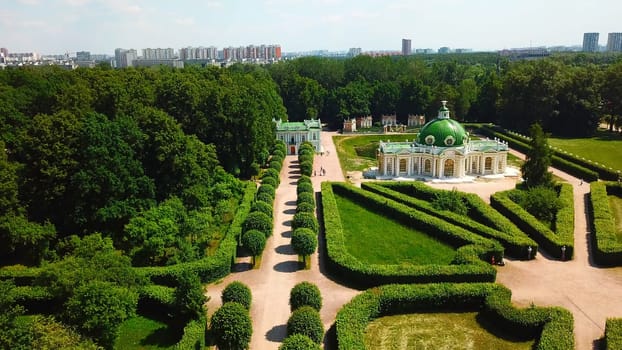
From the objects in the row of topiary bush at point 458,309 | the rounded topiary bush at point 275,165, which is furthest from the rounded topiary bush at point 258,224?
the rounded topiary bush at point 275,165

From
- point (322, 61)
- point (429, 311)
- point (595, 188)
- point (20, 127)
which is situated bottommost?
point (429, 311)

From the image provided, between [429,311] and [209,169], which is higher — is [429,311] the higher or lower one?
the lower one

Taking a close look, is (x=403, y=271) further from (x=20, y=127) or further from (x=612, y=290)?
(x=20, y=127)

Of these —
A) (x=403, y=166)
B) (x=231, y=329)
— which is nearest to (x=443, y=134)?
(x=403, y=166)

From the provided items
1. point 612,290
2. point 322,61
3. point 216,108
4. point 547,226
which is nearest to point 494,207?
point 547,226

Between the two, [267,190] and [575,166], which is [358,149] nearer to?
[575,166]

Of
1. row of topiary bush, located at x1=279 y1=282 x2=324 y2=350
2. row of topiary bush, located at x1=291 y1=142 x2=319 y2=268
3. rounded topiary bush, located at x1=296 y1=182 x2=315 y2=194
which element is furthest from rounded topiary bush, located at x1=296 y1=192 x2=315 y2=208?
row of topiary bush, located at x1=279 y1=282 x2=324 y2=350

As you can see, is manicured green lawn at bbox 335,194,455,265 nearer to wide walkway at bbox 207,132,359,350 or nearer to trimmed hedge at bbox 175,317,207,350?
wide walkway at bbox 207,132,359,350

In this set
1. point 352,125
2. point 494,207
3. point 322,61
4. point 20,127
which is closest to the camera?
point 494,207
